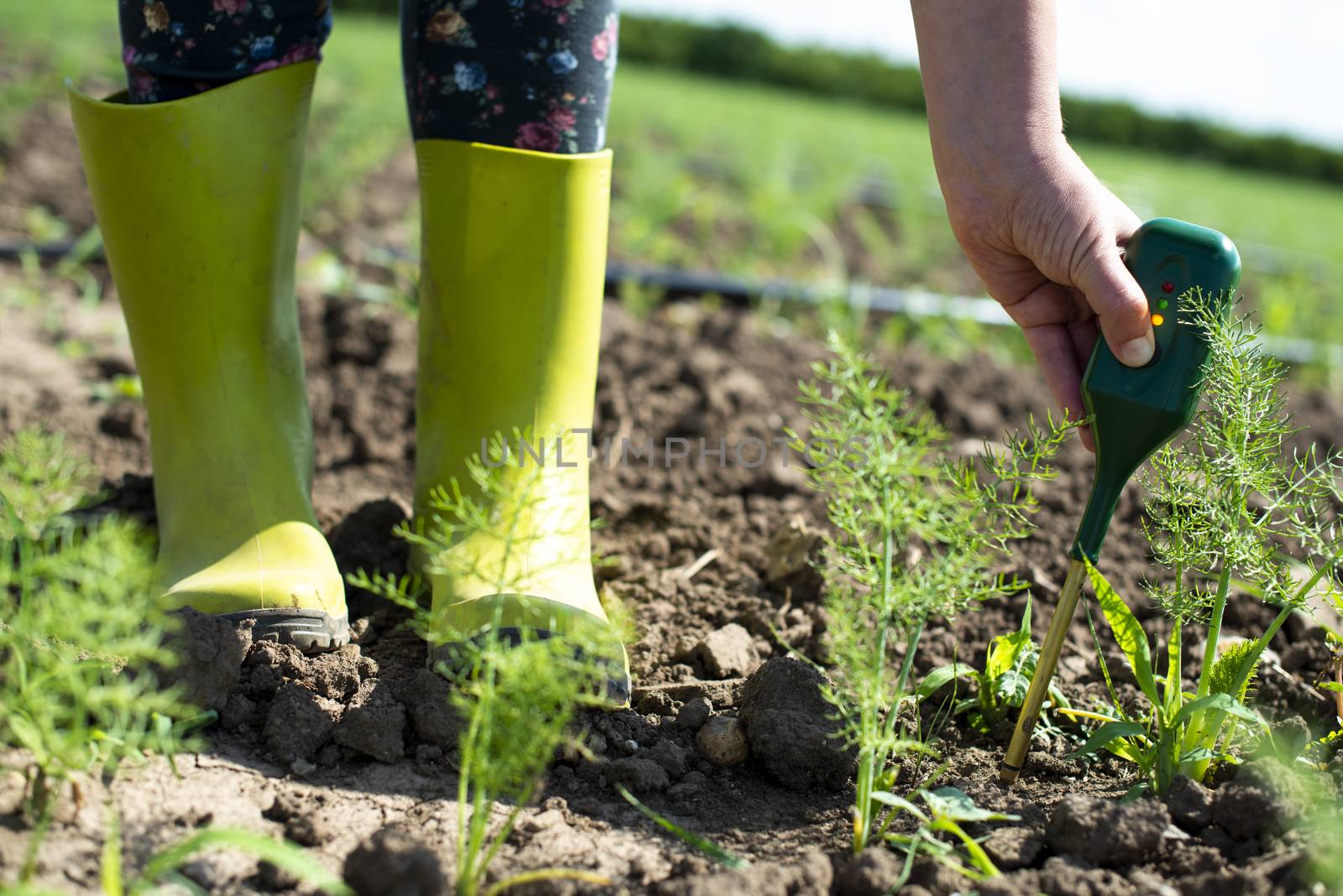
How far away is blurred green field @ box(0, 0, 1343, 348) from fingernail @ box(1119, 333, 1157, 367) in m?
2.14

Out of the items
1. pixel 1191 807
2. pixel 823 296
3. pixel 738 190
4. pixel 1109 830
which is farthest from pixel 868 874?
pixel 738 190

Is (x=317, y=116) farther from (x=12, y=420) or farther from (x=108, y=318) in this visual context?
(x=12, y=420)

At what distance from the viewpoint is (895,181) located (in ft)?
17.9

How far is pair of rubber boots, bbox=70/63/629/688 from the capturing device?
1.43 m

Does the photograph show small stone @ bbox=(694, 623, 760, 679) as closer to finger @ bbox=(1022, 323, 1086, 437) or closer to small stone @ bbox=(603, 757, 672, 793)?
small stone @ bbox=(603, 757, 672, 793)

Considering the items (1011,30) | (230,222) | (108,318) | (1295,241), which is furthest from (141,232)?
(1295,241)

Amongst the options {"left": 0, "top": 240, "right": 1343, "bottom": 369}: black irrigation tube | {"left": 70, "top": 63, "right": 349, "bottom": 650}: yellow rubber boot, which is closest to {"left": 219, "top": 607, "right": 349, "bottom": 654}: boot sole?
{"left": 70, "top": 63, "right": 349, "bottom": 650}: yellow rubber boot

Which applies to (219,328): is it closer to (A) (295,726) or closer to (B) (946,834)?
(A) (295,726)

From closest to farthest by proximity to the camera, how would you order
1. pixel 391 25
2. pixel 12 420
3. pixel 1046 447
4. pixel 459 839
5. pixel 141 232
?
pixel 459 839 < pixel 1046 447 < pixel 141 232 < pixel 12 420 < pixel 391 25

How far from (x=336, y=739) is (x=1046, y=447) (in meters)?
0.82

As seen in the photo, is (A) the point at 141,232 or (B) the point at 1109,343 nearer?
(B) the point at 1109,343

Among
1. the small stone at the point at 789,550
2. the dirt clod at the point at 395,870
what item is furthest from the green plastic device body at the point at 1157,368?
the dirt clod at the point at 395,870

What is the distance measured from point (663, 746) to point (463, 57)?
915mm

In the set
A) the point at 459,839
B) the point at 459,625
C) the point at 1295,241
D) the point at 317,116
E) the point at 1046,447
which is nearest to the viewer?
the point at 459,839
